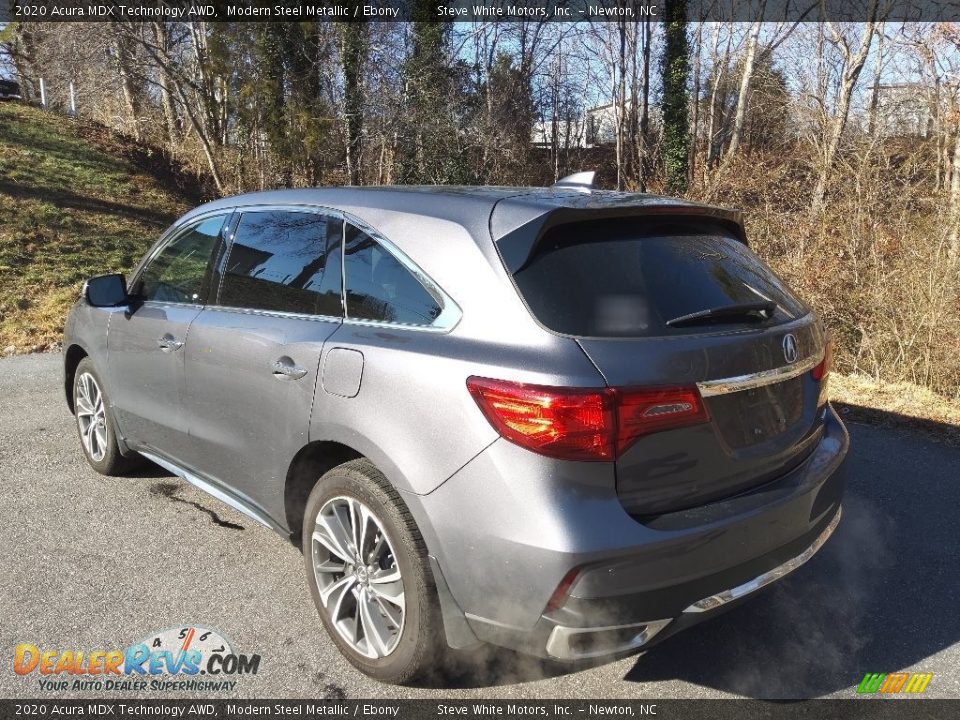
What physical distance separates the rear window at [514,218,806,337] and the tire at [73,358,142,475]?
3.04 m

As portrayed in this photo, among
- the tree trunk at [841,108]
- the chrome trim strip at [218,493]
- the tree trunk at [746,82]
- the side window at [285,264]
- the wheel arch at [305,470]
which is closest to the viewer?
the wheel arch at [305,470]

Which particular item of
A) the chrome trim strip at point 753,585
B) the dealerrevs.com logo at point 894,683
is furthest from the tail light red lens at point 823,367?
the dealerrevs.com logo at point 894,683

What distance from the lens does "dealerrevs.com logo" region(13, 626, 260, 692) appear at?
8.55ft

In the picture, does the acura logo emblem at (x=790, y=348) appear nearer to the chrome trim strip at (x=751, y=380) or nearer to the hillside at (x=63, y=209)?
the chrome trim strip at (x=751, y=380)

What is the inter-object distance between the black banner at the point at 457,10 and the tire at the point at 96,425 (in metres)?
12.6

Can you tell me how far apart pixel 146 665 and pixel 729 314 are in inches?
94.2

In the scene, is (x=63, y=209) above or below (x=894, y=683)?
above

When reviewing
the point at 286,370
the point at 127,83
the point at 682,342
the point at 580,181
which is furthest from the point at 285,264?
the point at 127,83

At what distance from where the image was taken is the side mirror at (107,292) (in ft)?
13.1

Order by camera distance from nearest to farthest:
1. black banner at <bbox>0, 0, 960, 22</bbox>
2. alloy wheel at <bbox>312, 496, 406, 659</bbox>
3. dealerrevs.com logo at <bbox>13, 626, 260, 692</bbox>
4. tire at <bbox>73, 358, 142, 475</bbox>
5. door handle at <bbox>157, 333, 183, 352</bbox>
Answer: alloy wheel at <bbox>312, 496, 406, 659</bbox> → dealerrevs.com logo at <bbox>13, 626, 260, 692</bbox> → door handle at <bbox>157, 333, 183, 352</bbox> → tire at <bbox>73, 358, 142, 475</bbox> → black banner at <bbox>0, 0, 960, 22</bbox>

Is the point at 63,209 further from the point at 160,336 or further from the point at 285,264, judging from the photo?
the point at 285,264


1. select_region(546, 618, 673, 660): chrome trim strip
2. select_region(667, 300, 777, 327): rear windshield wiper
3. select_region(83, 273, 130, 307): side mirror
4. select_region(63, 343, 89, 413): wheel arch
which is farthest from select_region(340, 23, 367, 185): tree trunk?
select_region(546, 618, 673, 660): chrome trim strip

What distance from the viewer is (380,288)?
2701mm

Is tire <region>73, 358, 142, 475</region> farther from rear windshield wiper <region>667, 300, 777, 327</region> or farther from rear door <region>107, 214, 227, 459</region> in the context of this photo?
rear windshield wiper <region>667, 300, 777, 327</region>
